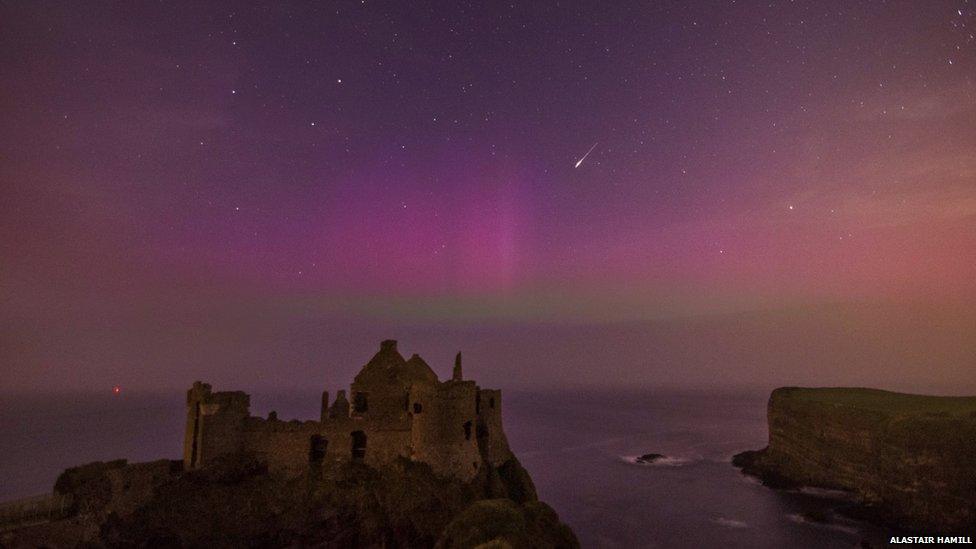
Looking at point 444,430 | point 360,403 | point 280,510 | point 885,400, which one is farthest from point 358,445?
point 885,400

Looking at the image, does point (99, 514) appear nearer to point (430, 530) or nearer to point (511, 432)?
point (430, 530)

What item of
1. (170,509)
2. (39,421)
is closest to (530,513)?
(170,509)

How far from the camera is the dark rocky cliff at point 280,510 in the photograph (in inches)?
1119

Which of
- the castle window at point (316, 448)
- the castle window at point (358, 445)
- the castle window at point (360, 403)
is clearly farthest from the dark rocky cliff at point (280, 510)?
the castle window at point (360, 403)

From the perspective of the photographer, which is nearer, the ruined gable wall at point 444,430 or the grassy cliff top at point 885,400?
the ruined gable wall at point 444,430

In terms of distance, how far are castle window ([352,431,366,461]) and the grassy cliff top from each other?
80178 mm

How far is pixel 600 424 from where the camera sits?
191750mm

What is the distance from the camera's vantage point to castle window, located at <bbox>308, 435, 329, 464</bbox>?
34244 mm

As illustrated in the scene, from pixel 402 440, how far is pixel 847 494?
250 ft

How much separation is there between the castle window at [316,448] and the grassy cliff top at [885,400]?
271 feet

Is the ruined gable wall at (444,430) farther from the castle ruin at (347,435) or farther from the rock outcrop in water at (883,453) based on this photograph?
the rock outcrop in water at (883,453)

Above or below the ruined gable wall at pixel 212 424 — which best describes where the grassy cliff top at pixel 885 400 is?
below

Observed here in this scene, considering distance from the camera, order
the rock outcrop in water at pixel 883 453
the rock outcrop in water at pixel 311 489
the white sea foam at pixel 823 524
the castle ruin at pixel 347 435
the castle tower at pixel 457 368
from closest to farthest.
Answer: the rock outcrop in water at pixel 311 489 → the castle ruin at pixel 347 435 → the castle tower at pixel 457 368 → the white sea foam at pixel 823 524 → the rock outcrop in water at pixel 883 453

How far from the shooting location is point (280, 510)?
103 ft
